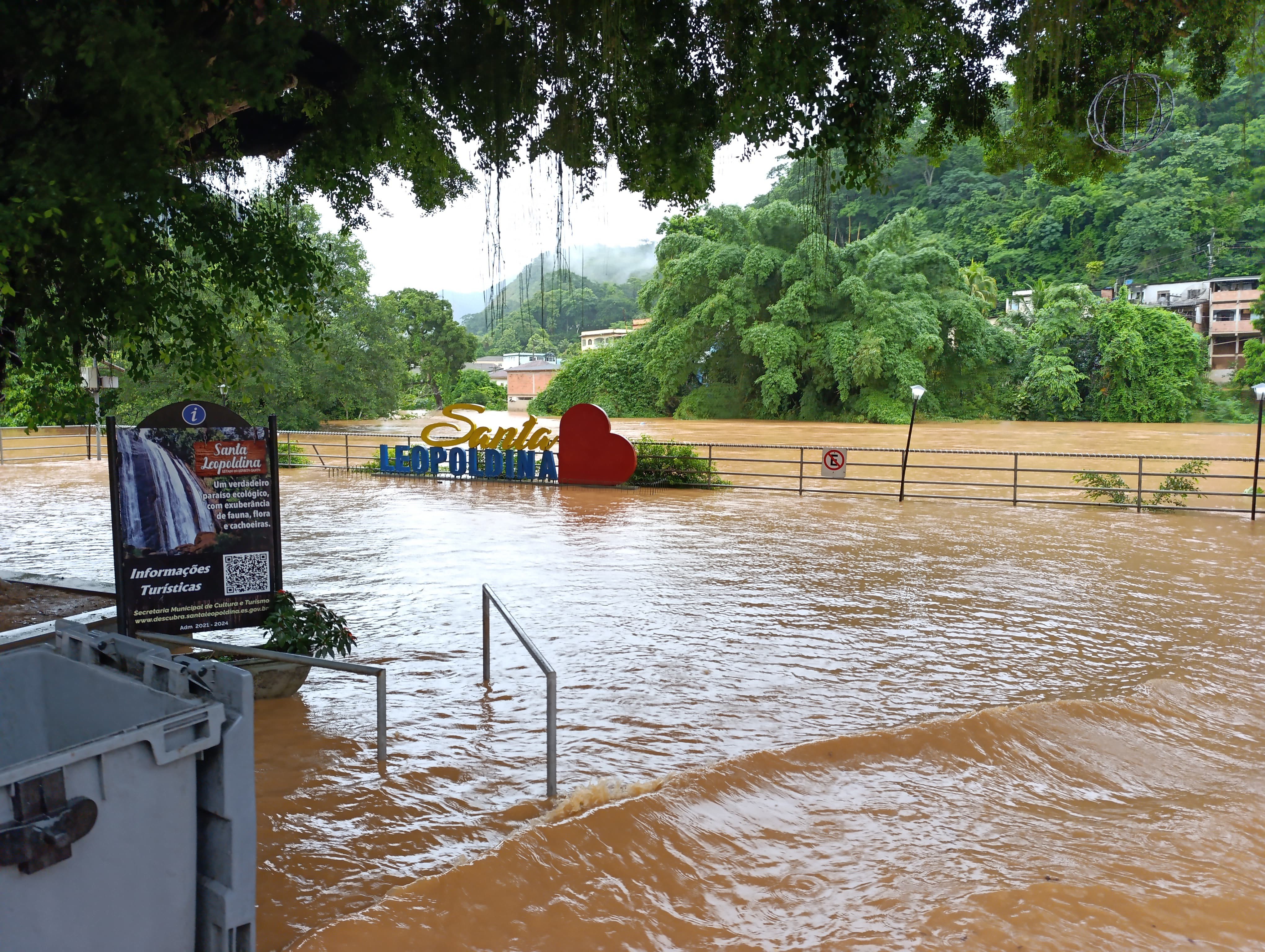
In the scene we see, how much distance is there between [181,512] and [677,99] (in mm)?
4169

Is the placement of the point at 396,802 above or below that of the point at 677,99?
below

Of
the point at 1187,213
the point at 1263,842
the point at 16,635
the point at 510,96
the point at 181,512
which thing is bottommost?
the point at 1263,842

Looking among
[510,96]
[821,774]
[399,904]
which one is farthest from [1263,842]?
[510,96]

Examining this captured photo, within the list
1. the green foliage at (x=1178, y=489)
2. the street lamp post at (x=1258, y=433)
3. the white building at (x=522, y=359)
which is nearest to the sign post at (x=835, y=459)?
the green foliage at (x=1178, y=489)

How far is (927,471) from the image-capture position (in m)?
28.4

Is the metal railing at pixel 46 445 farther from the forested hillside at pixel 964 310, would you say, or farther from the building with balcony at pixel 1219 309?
the building with balcony at pixel 1219 309

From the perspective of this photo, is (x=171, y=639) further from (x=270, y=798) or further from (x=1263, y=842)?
(x=1263, y=842)

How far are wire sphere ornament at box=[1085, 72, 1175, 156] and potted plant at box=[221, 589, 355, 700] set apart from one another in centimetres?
658

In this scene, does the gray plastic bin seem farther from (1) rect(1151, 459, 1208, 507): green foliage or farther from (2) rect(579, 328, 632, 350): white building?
(2) rect(579, 328, 632, 350): white building

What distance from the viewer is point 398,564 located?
37.0 feet

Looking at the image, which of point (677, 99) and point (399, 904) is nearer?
point (399, 904)

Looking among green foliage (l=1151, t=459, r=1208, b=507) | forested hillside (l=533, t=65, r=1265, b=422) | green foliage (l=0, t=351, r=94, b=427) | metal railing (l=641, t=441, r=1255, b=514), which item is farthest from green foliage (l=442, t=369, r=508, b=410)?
green foliage (l=0, t=351, r=94, b=427)

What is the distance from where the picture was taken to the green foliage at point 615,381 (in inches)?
2109

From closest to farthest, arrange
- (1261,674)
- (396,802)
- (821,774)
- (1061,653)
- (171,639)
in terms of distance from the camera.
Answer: (396,802) < (821,774) < (171,639) < (1261,674) < (1061,653)
